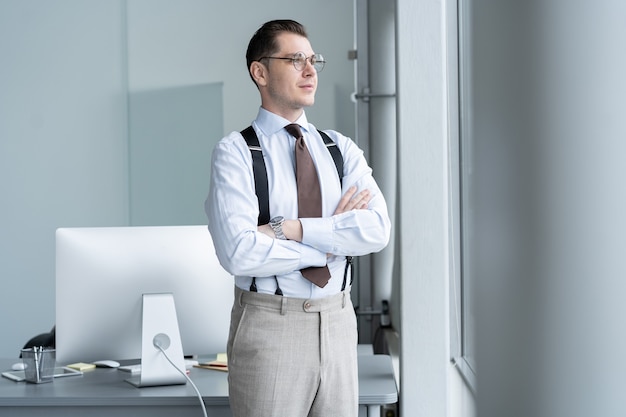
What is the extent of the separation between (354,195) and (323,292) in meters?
0.32

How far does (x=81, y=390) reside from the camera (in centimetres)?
267

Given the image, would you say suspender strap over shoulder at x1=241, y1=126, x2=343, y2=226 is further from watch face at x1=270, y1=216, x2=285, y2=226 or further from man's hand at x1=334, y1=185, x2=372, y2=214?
man's hand at x1=334, y1=185, x2=372, y2=214

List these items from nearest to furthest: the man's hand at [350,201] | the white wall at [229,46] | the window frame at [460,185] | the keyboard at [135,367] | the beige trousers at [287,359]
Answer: the beige trousers at [287,359], the man's hand at [350,201], the keyboard at [135,367], the window frame at [460,185], the white wall at [229,46]

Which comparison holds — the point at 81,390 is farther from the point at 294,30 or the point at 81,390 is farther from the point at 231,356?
the point at 294,30

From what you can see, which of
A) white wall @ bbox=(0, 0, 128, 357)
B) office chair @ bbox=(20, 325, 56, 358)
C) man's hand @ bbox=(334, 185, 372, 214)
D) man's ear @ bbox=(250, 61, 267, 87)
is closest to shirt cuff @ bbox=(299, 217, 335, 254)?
man's hand @ bbox=(334, 185, 372, 214)

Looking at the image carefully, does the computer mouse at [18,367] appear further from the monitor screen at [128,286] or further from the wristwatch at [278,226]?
the wristwatch at [278,226]

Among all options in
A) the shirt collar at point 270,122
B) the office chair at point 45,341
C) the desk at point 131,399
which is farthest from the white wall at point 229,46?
the shirt collar at point 270,122

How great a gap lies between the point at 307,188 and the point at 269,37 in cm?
45

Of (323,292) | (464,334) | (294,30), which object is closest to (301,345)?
(323,292)

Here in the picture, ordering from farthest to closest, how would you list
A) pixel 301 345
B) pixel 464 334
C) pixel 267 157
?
pixel 464 334 < pixel 267 157 < pixel 301 345

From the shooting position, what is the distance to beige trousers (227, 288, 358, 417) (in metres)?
2.09

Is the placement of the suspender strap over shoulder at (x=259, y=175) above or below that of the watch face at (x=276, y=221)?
above

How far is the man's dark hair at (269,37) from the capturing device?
2.31m

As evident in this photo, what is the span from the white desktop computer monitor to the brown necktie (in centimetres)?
60
